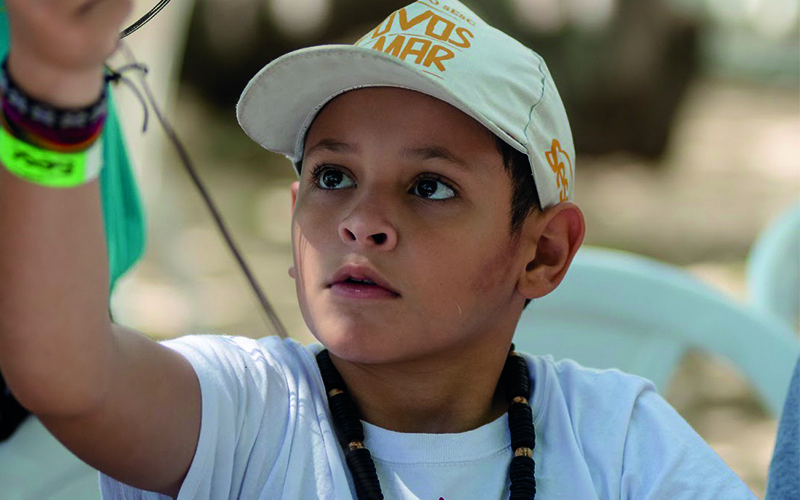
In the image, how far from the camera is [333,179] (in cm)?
155

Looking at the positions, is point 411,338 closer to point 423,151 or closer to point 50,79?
point 423,151

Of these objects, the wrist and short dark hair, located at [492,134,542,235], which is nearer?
the wrist

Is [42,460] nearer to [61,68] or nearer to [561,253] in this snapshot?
[561,253]

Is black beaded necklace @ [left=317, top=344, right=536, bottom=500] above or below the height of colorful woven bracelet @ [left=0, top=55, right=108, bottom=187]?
below

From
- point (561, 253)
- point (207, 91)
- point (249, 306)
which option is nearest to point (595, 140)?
point (207, 91)

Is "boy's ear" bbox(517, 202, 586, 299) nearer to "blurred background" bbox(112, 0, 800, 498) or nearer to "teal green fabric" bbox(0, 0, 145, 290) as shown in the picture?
"teal green fabric" bbox(0, 0, 145, 290)

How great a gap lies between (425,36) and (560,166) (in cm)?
27

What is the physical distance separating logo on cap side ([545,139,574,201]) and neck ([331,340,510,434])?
0.25m

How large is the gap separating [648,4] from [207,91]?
311 cm

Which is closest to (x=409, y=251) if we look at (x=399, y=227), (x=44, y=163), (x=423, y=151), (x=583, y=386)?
(x=399, y=227)

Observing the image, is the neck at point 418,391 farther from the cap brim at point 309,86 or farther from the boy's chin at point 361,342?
the cap brim at point 309,86

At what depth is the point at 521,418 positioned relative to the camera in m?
1.59

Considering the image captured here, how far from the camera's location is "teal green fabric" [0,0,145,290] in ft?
5.88

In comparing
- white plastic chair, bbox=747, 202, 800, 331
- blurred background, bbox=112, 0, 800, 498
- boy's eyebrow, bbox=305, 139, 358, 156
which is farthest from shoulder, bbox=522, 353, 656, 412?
blurred background, bbox=112, 0, 800, 498
